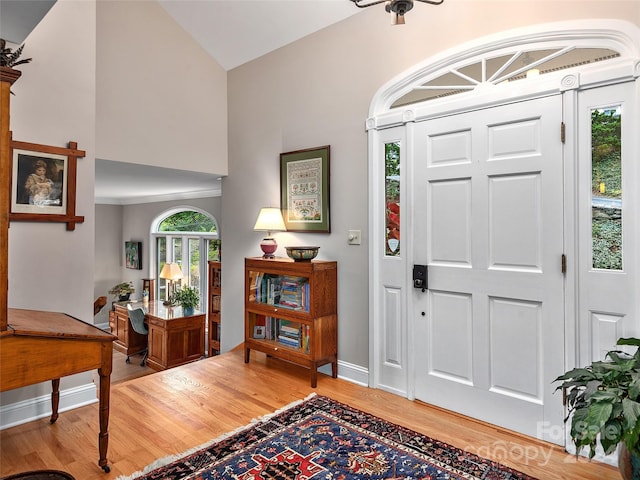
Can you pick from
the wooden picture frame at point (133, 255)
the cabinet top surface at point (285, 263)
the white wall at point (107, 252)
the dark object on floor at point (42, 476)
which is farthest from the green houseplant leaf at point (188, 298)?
the dark object on floor at point (42, 476)

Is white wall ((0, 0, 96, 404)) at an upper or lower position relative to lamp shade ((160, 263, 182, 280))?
upper

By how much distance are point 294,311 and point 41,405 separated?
1865mm

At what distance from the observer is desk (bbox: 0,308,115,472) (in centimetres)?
169

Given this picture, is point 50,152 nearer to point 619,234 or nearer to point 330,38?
point 330,38

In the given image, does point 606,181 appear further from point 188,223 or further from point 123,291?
point 123,291

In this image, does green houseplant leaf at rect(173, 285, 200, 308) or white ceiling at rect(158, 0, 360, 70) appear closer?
white ceiling at rect(158, 0, 360, 70)

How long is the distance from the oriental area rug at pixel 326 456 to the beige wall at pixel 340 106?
84 centimetres

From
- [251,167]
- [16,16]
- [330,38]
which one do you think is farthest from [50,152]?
[330,38]

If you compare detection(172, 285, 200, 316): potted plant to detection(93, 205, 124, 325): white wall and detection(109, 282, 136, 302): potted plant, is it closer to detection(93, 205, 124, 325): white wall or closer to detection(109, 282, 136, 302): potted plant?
detection(109, 282, 136, 302): potted plant

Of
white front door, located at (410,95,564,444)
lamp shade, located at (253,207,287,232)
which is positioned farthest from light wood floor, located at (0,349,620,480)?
lamp shade, located at (253,207,287,232)

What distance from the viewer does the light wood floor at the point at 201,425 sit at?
2.07m

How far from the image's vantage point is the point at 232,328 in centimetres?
439

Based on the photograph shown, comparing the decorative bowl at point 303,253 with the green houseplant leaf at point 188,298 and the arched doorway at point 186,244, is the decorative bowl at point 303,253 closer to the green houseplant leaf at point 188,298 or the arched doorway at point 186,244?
the arched doorway at point 186,244

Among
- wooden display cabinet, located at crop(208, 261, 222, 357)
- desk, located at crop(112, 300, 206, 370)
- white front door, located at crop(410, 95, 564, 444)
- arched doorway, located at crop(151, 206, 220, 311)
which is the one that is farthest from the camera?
arched doorway, located at crop(151, 206, 220, 311)
